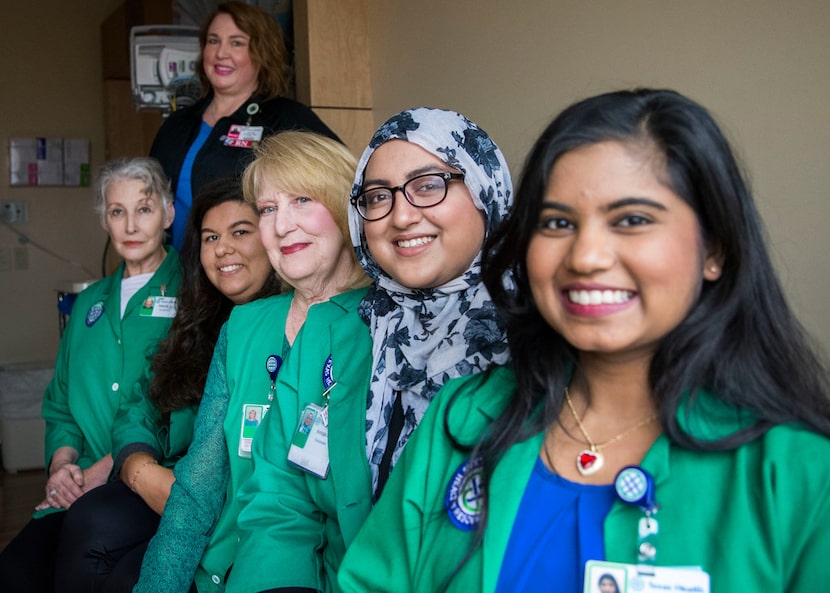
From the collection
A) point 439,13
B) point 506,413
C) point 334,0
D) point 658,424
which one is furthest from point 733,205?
point 334,0

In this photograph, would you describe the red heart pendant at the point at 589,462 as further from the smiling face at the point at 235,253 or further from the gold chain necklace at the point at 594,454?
the smiling face at the point at 235,253

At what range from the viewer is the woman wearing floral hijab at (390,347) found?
5.68 feet

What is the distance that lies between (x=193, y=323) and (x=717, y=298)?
5.86ft

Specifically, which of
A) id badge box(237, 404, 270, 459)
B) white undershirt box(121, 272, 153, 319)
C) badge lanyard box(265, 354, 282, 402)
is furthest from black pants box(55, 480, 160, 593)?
white undershirt box(121, 272, 153, 319)

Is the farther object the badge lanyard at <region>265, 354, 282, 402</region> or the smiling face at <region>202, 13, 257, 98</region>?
the smiling face at <region>202, 13, 257, 98</region>

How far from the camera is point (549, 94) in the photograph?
267 centimetres

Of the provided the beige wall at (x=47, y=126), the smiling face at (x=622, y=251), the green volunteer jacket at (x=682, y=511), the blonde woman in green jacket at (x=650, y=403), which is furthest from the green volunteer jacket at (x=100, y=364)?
the beige wall at (x=47, y=126)

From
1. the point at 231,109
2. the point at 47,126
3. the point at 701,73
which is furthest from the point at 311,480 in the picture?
the point at 47,126

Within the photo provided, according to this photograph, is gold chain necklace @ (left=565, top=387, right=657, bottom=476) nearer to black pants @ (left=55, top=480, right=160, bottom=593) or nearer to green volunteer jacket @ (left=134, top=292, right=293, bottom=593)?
green volunteer jacket @ (left=134, top=292, right=293, bottom=593)

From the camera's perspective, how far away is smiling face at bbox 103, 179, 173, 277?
9.58 feet

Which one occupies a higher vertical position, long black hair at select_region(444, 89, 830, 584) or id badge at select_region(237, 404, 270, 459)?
long black hair at select_region(444, 89, 830, 584)

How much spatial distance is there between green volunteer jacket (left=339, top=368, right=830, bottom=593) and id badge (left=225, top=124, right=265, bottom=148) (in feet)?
6.60

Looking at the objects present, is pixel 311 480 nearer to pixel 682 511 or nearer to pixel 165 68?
pixel 682 511

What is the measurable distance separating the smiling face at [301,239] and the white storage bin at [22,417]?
13.0ft
